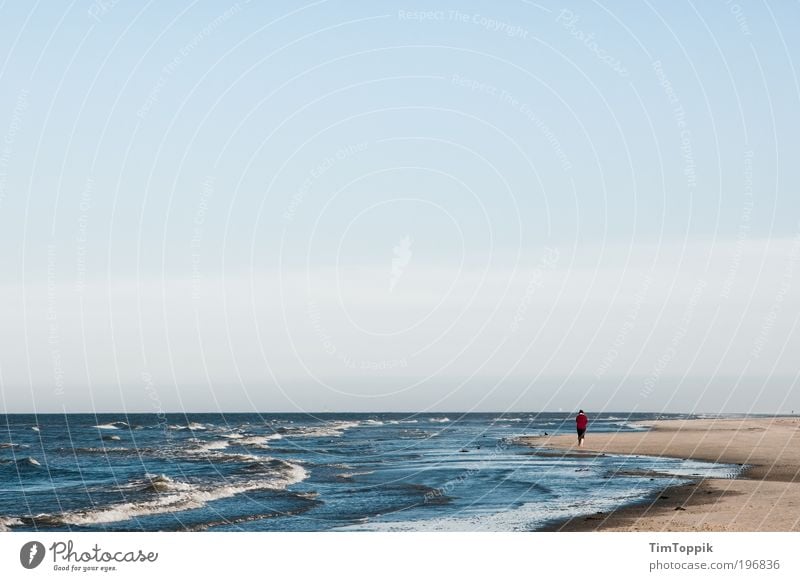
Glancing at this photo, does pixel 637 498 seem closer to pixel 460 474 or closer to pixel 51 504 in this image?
pixel 460 474

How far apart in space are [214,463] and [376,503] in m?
24.2

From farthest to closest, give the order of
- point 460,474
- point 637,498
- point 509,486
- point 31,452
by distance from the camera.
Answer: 1. point 31,452
2. point 460,474
3. point 509,486
4. point 637,498

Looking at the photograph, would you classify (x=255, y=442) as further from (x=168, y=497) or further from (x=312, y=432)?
(x=168, y=497)

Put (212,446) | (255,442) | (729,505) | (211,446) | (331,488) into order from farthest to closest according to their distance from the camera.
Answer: (255,442) → (211,446) → (212,446) → (331,488) → (729,505)

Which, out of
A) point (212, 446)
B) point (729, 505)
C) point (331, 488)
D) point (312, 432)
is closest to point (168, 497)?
point (331, 488)

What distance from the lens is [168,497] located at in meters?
36.4

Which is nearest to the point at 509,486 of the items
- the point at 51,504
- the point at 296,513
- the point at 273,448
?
the point at 296,513

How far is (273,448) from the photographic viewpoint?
69.5 metres
